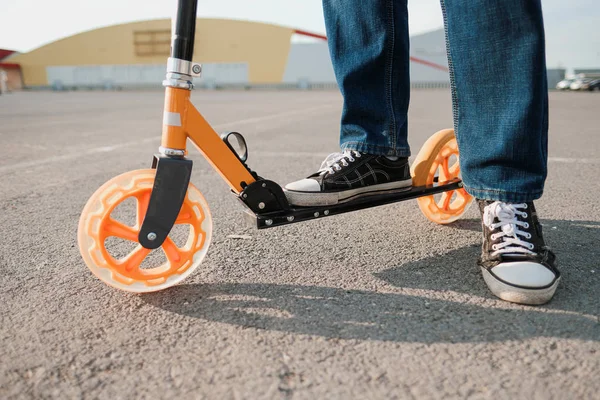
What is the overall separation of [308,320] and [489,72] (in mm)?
793

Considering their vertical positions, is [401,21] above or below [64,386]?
above

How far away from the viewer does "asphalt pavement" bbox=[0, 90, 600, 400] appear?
2.93 feet

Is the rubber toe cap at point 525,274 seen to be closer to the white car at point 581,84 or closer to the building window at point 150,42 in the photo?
the white car at point 581,84

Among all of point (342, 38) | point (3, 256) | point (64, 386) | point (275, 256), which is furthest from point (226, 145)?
point (3, 256)

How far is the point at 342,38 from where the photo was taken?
1621 mm

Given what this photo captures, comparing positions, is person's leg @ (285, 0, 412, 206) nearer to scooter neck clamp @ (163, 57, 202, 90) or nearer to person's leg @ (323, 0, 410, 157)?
person's leg @ (323, 0, 410, 157)

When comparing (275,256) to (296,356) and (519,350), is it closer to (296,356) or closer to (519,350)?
(296,356)

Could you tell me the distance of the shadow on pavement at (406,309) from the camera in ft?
3.52

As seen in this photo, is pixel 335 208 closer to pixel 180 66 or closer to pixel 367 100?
pixel 367 100

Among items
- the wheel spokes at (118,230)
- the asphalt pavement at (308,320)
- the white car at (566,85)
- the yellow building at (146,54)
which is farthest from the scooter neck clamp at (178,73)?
the yellow building at (146,54)

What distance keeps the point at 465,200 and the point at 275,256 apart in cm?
84

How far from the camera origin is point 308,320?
1.13 meters

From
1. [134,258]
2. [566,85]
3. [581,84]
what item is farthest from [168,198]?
[566,85]

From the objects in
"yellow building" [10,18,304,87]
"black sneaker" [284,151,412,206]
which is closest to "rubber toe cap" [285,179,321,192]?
"black sneaker" [284,151,412,206]
